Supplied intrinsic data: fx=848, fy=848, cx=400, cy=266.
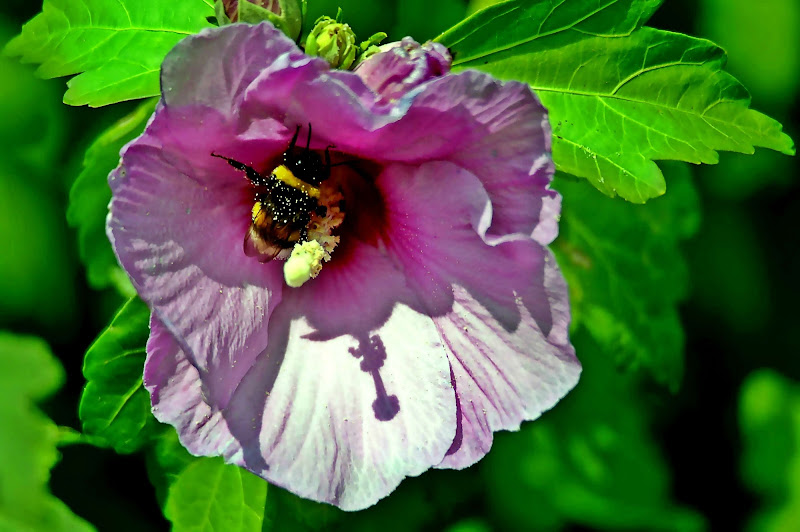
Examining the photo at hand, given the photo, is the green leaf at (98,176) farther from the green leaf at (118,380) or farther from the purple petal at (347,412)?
the purple petal at (347,412)

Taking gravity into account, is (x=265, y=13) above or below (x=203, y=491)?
above

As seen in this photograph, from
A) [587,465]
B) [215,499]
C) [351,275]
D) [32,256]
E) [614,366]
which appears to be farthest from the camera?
[587,465]

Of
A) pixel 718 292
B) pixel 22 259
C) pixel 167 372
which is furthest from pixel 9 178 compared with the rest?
pixel 718 292

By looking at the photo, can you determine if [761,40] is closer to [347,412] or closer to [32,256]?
[347,412]

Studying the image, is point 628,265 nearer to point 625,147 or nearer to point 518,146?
point 625,147

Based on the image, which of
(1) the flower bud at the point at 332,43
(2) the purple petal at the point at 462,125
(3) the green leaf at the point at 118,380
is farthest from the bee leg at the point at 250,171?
(3) the green leaf at the point at 118,380

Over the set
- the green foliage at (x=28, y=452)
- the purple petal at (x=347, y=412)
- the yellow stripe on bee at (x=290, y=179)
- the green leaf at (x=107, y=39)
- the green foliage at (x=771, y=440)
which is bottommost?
the green foliage at (x=771, y=440)

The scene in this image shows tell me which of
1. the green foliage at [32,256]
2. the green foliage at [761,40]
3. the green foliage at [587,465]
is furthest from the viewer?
the green foliage at [761,40]

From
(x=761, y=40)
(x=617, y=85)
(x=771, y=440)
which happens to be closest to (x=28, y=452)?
(x=617, y=85)

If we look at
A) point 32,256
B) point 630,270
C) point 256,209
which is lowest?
point 32,256
